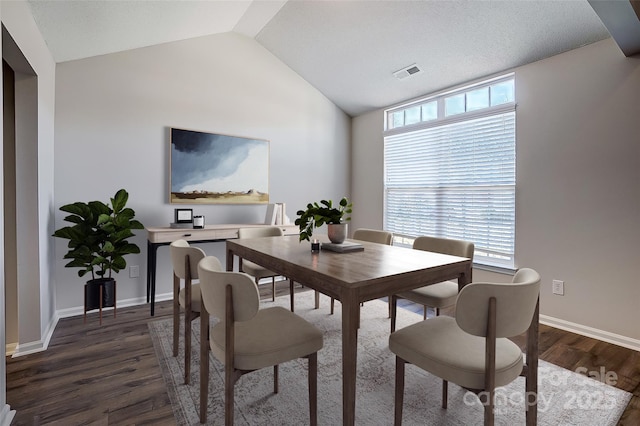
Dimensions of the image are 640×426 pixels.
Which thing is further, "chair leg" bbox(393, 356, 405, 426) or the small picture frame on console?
the small picture frame on console

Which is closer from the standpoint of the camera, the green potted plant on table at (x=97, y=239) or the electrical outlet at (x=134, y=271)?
the green potted plant on table at (x=97, y=239)

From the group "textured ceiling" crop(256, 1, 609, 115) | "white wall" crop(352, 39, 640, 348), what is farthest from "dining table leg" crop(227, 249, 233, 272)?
"white wall" crop(352, 39, 640, 348)

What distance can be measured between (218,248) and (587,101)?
12.8 ft

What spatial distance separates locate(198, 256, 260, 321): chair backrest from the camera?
1.27 m

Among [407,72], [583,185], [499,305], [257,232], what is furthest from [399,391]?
[407,72]

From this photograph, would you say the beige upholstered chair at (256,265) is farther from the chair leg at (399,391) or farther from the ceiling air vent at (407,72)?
the ceiling air vent at (407,72)

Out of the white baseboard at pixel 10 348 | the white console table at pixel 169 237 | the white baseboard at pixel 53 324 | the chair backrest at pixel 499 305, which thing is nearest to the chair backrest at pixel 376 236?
the white console table at pixel 169 237

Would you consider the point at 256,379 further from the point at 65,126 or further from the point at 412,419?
the point at 65,126

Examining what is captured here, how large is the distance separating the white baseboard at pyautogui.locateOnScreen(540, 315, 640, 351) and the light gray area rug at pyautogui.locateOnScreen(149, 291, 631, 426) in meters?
0.80

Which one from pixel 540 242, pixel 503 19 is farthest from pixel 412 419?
pixel 503 19

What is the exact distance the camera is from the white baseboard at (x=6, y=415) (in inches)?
60.6

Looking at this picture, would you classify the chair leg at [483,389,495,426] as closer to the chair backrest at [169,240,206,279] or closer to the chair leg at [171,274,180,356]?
the chair backrest at [169,240,206,279]

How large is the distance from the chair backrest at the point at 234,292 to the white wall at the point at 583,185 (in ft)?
9.40

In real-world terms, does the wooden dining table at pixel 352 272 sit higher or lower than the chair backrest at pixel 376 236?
lower
